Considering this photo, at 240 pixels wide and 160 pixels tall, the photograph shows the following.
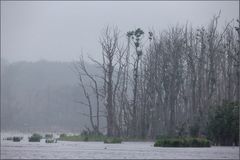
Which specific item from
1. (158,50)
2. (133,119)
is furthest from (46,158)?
(158,50)

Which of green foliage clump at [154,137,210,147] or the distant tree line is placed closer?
green foliage clump at [154,137,210,147]

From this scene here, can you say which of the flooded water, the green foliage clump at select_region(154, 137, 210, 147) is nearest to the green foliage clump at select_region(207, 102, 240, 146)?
the green foliage clump at select_region(154, 137, 210, 147)

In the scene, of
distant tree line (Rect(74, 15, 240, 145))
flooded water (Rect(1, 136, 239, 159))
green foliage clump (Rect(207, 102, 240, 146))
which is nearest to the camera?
flooded water (Rect(1, 136, 239, 159))

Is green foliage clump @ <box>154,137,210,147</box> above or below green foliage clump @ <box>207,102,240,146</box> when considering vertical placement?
below

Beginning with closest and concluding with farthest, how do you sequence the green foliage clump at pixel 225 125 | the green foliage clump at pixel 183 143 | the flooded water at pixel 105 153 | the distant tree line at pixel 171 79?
the flooded water at pixel 105 153 → the green foliage clump at pixel 183 143 → the green foliage clump at pixel 225 125 → the distant tree line at pixel 171 79

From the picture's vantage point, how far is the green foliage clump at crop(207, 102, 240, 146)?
38062mm

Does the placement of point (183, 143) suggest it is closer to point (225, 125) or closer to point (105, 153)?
point (225, 125)

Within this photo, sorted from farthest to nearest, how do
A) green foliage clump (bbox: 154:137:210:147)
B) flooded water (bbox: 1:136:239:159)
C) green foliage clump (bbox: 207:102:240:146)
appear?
green foliage clump (bbox: 207:102:240:146), green foliage clump (bbox: 154:137:210:147), flooded water (bbox: 1:136:239:159)

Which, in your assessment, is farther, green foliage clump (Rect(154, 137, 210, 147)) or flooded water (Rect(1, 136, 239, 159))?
green foliage clump (Rect(154, 137, 210, 147))

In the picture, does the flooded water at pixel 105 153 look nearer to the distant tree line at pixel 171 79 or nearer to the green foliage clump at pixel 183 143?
the green foliage clump at pixel 183 143

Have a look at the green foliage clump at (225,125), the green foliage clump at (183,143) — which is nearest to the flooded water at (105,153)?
the green foliage clump at (183,143)

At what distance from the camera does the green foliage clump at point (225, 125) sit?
38062 mm

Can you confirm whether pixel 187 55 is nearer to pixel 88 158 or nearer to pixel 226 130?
pixel 226 130

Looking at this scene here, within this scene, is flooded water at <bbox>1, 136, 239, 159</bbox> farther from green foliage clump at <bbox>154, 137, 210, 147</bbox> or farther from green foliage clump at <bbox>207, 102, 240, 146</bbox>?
green foliage clump at <bbox>207, 102, 240, 146</bbox>
